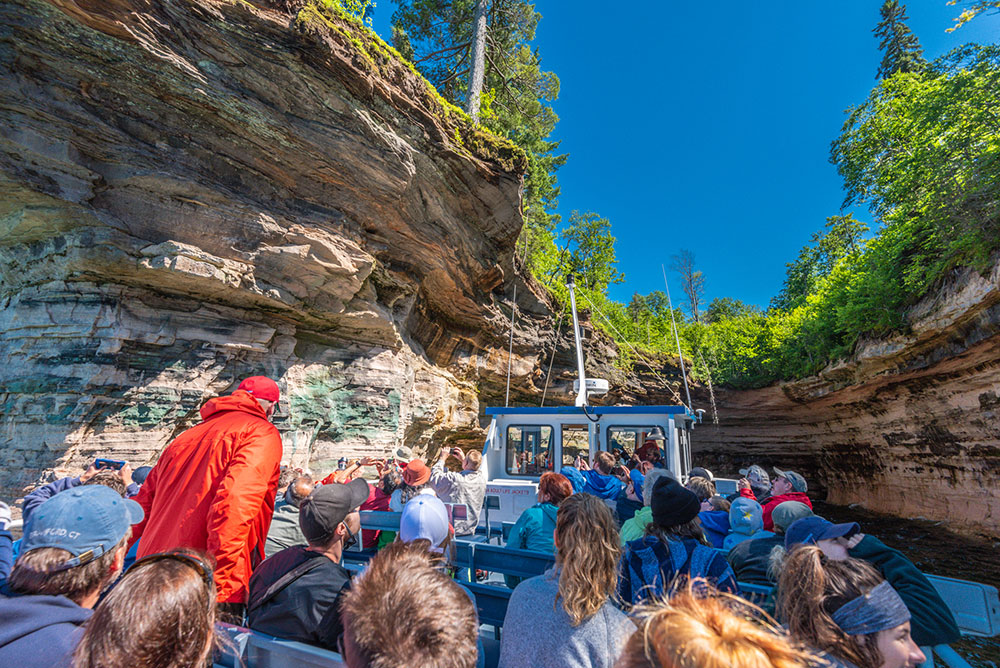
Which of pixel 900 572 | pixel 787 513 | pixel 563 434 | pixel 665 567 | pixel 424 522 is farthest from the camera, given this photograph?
pixel 563 434

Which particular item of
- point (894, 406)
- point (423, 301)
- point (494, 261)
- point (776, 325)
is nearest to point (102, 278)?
point (423, 301)

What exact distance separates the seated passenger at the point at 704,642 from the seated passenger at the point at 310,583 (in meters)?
1.68

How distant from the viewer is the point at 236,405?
9.98 feet

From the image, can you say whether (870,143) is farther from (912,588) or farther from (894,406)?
(912,588)

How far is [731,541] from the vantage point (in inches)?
152

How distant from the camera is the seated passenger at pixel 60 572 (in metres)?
1.21

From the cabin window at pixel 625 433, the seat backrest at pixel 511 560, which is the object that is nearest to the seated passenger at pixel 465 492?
the seat backrest at pixel 511 560

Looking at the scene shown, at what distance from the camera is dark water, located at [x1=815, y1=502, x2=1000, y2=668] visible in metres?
5.74

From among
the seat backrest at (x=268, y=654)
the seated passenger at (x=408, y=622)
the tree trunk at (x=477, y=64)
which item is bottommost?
the seat backrest at (x=268, y=654)

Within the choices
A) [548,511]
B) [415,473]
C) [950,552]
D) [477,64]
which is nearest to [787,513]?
[548,511]

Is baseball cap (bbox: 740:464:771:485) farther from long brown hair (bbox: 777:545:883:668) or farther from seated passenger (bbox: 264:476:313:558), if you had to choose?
seated passenger (bbox: 264:476:313:558)

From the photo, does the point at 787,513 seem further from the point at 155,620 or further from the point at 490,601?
the point at 155,620

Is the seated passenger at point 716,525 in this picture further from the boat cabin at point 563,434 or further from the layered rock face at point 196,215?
the layered rock face at point 196,215

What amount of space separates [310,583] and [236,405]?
1483mm
